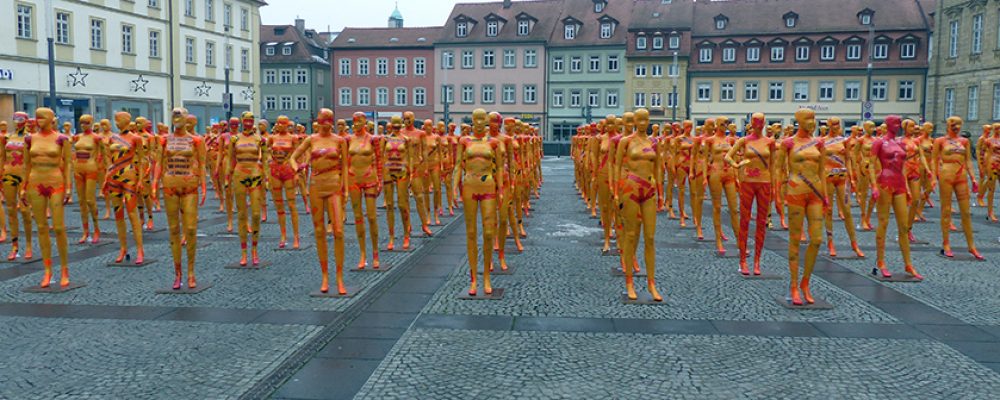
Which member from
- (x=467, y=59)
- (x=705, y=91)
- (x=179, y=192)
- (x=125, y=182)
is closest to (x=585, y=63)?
(x=705, y=91)

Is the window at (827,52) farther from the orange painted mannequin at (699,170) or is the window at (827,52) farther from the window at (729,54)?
the orange painted mannequin at (699,170)

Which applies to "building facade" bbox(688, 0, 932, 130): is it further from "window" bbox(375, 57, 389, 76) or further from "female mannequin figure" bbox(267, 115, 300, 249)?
"female mannequin figure" bbox(267, 115, 300, 249)

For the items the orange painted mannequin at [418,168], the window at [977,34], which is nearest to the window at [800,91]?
the window at [977,34]

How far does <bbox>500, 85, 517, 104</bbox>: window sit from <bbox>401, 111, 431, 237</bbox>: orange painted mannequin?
54.2m

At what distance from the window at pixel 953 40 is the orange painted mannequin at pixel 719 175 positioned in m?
45.4

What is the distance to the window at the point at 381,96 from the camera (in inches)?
2908

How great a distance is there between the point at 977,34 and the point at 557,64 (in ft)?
107

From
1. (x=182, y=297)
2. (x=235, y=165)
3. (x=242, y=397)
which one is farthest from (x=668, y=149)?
(x=242, y=397)

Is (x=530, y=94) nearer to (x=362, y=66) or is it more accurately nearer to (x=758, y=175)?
(x=362, y=66)

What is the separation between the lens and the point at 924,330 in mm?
8055

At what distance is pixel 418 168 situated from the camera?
586 inches

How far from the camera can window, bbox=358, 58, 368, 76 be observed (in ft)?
242

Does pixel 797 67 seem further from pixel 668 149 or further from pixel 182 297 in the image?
pixel 182 297

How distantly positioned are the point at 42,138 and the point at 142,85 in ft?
122
